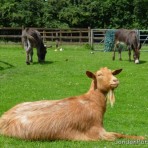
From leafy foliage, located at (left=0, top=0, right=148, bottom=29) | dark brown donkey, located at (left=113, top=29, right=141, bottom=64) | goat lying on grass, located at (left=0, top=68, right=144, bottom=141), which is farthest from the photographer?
leafy foliage, located at (left=0, top=0, right=148, bottom=29)

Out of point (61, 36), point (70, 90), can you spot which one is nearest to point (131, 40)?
point (70, 90)

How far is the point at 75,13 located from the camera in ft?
172

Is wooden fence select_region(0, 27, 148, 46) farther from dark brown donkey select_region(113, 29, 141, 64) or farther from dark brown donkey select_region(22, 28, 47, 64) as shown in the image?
dark brown donkey select_region(22, 28, 47, 64)

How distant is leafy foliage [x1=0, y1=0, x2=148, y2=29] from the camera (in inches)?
2014

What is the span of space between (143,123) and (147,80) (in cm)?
792

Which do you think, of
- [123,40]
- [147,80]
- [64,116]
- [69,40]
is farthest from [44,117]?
[69,40]

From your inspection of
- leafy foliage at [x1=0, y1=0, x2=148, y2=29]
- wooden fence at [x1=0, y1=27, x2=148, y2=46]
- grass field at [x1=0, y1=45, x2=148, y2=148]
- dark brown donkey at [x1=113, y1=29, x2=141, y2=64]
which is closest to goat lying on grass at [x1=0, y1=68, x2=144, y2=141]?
grass field at [x1=0, y1=45, x2=148, y2=148]

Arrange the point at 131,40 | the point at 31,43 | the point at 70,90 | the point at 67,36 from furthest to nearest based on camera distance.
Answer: the point at 67,36, the point at 131,40, the point at 31,43, the point at 70,90

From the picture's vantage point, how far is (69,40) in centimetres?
4584

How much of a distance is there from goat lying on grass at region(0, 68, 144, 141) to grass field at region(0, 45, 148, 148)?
0.51ft

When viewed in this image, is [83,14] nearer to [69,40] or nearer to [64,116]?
[69,40]

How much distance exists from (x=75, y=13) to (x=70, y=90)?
38.4 metres

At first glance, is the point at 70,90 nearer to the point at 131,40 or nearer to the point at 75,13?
the point at 131,40

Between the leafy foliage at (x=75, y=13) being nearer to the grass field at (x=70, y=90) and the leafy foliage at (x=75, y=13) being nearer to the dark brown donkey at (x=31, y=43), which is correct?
the dark brown donkey at (x=31, y=43)
